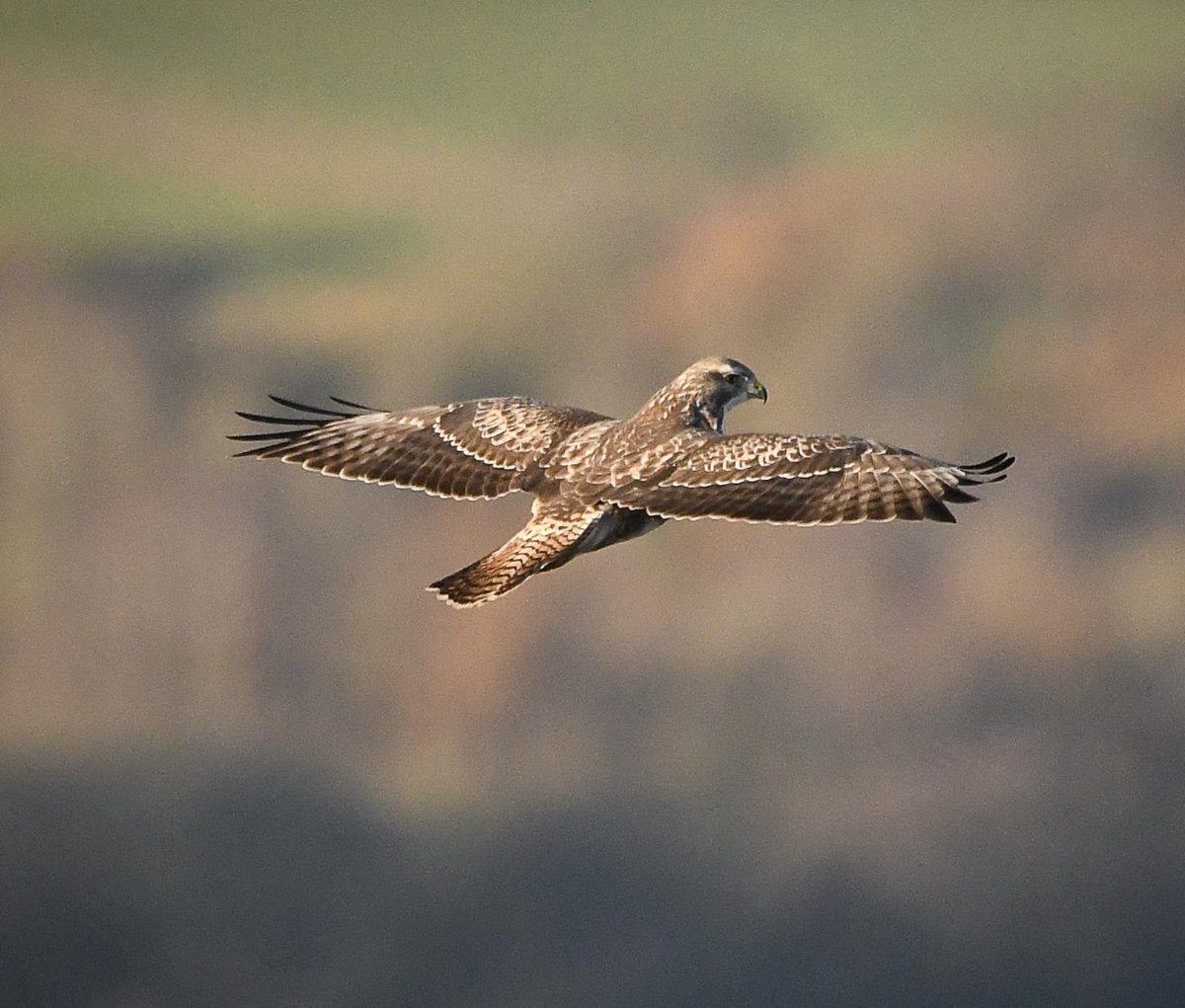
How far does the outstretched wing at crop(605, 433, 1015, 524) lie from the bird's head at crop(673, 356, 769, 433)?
96 centimetres

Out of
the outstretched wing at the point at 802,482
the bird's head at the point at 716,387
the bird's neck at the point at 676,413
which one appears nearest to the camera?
the outstretched wing at the point at 802,482

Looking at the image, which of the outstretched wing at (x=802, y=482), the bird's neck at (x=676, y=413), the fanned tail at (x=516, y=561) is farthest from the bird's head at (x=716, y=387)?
the fanned tail at (x=516, y=561)

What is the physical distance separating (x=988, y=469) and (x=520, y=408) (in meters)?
4.52

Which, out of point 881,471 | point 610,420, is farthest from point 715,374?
point 881,471

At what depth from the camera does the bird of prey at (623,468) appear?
18672 mm

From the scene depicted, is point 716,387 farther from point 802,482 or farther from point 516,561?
point 516,561

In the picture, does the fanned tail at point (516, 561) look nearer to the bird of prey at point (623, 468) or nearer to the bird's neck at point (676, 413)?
the bird of prey at point (623, 468)

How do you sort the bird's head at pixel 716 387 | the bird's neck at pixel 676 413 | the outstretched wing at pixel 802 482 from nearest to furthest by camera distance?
the outstretched wing at pixel 802 482 → the bird's neck at pixel 676 413 → the bird's head at pixel 716 387

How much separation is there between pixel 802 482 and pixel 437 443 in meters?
3.72

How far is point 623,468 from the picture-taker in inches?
762

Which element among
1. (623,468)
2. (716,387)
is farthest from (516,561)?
(716,387)

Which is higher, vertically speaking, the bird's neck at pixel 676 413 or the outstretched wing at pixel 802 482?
the bird's neck at pixel 676 413

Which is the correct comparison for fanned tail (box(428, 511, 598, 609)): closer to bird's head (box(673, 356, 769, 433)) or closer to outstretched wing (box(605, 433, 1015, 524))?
outstretched wing (box(605, 433, 1015, 524))

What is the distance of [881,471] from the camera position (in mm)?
18891
